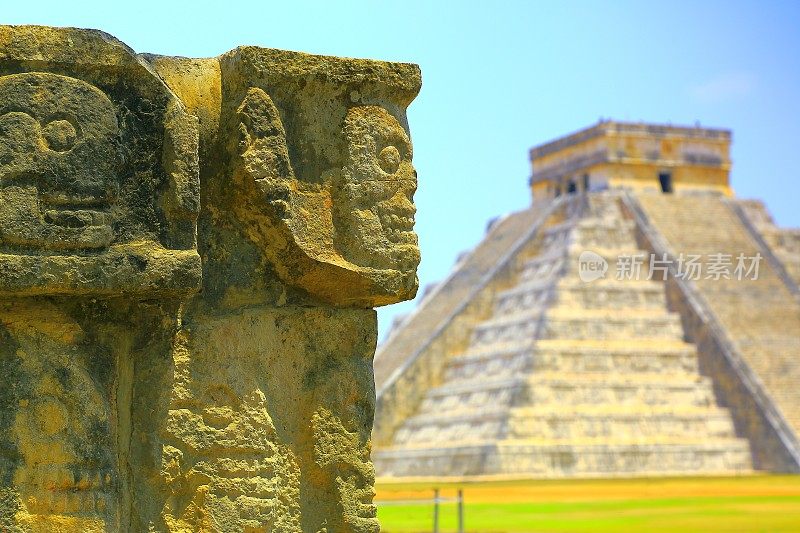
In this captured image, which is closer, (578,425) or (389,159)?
(389,159)

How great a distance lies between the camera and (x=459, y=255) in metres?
49.8

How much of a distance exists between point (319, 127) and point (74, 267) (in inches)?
39.1

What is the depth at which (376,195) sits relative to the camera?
16.2 feet

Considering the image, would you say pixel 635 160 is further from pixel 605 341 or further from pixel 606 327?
pixel 605 341

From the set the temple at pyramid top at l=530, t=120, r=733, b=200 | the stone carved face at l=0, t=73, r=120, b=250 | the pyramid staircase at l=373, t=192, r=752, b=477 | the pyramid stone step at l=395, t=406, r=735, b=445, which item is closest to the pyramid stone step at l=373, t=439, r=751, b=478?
the pyramid staircase at l=373, t=192, r=752, b=477

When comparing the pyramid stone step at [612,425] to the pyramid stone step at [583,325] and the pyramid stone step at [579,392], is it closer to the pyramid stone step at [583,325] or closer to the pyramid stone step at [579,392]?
the pyramid stone step at [579,392]

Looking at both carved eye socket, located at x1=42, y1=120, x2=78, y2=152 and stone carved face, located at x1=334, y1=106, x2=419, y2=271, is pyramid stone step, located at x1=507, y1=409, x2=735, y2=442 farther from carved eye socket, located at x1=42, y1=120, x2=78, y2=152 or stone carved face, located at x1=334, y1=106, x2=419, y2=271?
carved eye socket, located at x1=42, y1=120, x2=78, y2=152

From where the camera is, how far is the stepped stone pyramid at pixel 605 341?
34.8 m

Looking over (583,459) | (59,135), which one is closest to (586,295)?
(583,459)

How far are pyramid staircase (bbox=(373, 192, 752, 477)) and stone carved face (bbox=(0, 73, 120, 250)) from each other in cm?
2910

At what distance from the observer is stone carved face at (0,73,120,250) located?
4.26 metres

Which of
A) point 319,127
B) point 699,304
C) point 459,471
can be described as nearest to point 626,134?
point 699,304

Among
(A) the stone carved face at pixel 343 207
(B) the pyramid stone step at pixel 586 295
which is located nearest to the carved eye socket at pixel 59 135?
(A) the stone carved face at pixel 343 207

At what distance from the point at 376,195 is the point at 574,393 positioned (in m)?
31.4
